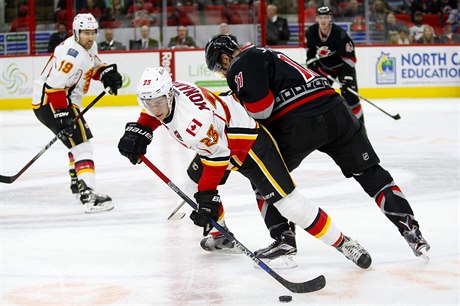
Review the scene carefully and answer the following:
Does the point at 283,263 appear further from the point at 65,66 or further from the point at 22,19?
the point at 22,19

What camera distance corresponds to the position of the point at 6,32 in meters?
11.1

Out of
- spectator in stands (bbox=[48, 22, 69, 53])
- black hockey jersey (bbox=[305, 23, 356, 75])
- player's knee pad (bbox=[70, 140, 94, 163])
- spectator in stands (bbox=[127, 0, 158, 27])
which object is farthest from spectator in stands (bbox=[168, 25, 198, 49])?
player's knee pad (bbox=[70, 140, 94, 163])

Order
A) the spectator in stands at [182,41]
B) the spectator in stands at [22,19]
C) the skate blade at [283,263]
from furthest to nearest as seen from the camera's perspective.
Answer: the spectator in stands at [22,19], the spectator in stands at [182,41], the skate blade at [283,263]

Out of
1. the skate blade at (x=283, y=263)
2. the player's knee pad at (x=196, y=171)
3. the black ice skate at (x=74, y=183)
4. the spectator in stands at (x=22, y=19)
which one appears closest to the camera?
the skate blade at (x=283, y=263)

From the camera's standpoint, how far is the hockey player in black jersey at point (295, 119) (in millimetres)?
3609

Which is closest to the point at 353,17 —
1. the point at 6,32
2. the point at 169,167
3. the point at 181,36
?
the point at 181,36

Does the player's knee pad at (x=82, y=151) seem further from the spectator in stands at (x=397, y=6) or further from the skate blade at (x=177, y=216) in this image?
the spectator in stands at (x=397, y=6)

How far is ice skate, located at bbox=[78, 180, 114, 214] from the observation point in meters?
5.16

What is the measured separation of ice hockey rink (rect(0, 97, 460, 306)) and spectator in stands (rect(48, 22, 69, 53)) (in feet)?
13.4

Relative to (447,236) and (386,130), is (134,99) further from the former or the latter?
(447,236)

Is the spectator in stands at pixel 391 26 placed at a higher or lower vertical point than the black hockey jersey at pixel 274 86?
lower

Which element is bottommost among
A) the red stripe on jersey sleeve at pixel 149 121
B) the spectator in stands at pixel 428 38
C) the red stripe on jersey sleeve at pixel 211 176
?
the spectator in stands at pixel 428 38

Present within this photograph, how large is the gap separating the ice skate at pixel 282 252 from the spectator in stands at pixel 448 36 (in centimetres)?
759

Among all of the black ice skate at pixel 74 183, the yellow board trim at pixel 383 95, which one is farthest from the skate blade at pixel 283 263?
the yellow board trim at pixel 383 95
